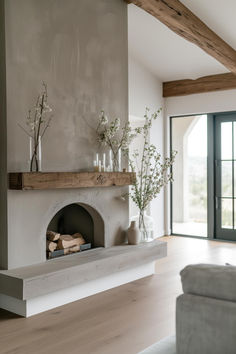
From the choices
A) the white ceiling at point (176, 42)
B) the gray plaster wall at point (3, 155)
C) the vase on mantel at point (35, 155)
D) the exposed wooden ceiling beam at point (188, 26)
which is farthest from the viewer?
the white ceiling at point (176, 42)

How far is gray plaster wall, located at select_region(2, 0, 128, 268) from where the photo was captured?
12.0 ft

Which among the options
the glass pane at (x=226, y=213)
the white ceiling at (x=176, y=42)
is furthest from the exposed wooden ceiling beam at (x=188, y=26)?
the glass pane at (x=226, y=213)

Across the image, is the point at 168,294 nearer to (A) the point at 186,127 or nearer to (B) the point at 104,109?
(B) the point at 104,109

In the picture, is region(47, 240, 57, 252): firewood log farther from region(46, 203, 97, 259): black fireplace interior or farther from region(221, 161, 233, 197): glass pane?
region(221, 161, 233, 197): glass pane

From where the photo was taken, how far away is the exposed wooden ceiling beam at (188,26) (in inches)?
176

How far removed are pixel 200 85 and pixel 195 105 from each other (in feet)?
1.08

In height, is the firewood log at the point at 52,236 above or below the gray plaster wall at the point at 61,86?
below

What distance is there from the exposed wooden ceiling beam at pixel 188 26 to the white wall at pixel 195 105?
73 cm

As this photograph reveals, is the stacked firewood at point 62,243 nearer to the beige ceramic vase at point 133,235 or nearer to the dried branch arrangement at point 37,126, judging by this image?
the beige ceramic vase at point 133,235

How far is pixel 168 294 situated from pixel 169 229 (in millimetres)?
3430

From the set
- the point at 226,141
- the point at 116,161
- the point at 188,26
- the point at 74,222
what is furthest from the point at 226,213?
the point at 188,26

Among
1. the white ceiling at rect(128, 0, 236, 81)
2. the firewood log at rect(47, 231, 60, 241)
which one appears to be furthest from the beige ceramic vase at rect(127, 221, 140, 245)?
the white ceiling at rect(128, 0, 236, 81)

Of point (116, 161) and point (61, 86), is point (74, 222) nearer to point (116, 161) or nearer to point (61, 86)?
point (116, 161)

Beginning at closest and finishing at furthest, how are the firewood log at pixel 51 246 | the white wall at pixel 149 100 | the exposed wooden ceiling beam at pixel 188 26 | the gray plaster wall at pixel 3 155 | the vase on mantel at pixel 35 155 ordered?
the gray plaster wall at pixel 3 155, the vase on mantel at pixel 35 155, the firewood log at pixel 51 246, the exposed wooden ceiling beam at pixel 188 26, the white wall at pixel 149 100
